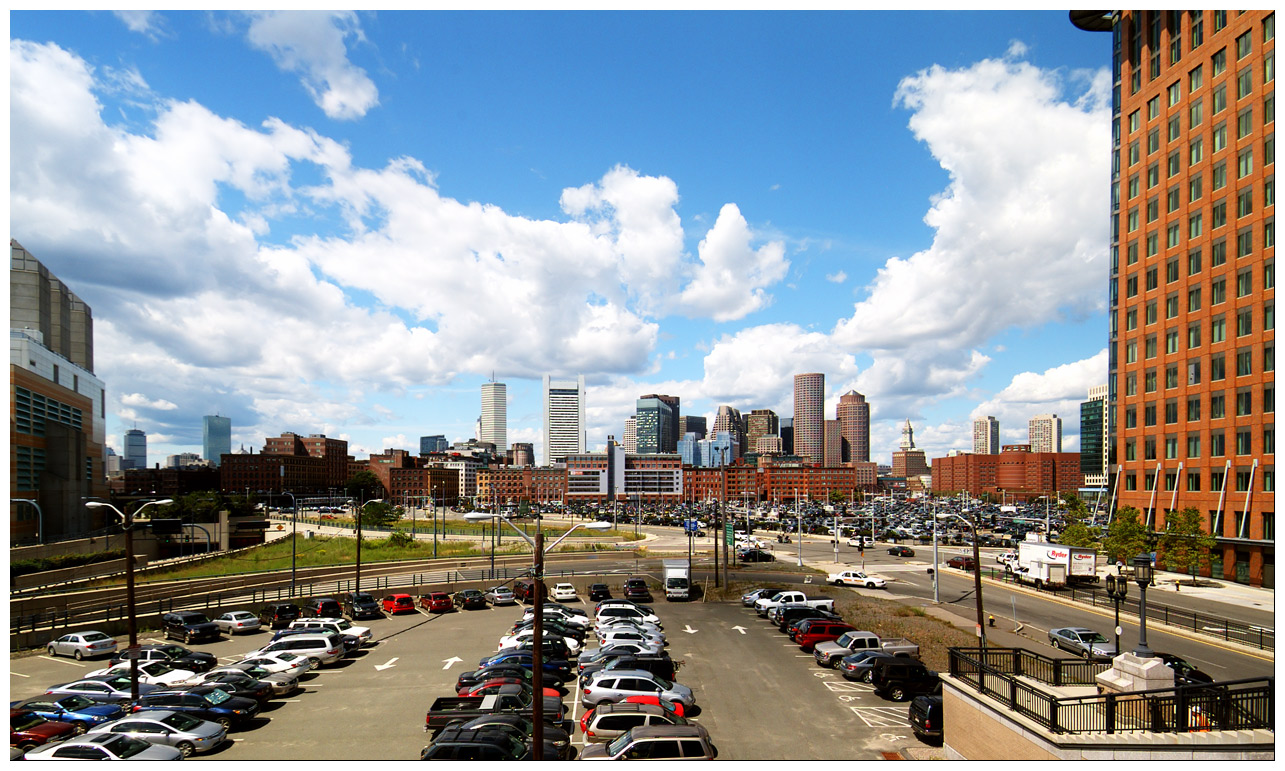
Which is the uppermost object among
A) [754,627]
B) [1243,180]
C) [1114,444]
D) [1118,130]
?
[1118,130]

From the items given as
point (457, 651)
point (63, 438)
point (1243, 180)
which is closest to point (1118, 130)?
point (1243, 180)

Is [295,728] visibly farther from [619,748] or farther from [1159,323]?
[1159,323]

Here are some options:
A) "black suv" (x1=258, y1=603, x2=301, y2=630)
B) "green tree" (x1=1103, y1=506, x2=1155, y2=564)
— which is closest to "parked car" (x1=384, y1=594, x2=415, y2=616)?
"black suv" (x1=258, y1=603, x2=301, y2=630)

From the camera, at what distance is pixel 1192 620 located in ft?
129

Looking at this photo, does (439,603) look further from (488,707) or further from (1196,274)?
(1196,274)

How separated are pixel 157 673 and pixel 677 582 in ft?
103

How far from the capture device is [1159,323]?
6362 cm

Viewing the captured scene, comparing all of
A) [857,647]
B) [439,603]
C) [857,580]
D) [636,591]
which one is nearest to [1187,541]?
[857,580]

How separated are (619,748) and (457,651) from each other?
17.4 m

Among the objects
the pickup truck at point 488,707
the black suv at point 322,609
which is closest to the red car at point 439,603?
the black suv at point 322,609

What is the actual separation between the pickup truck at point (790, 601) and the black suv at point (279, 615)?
27841 millimetres

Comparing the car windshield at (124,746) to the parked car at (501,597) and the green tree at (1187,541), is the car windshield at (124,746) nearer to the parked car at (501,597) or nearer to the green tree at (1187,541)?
the parked car at (501,597)

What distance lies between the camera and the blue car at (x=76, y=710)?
2195 centimetres
